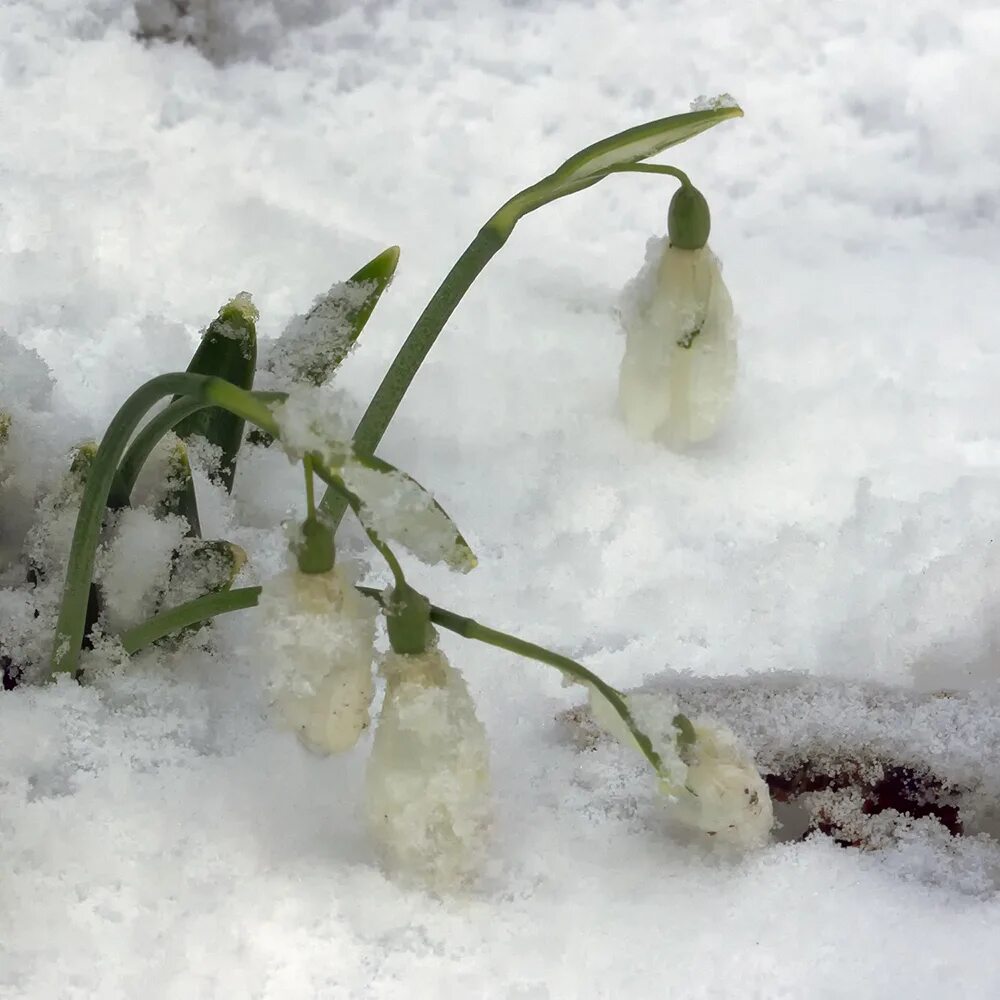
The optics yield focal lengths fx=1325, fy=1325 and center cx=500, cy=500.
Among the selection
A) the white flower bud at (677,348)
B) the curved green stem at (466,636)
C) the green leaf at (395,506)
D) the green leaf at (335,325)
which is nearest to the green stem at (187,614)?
the curved green stem at (466,636)

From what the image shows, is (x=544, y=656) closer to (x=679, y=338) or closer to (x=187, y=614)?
(x=187, y=614)

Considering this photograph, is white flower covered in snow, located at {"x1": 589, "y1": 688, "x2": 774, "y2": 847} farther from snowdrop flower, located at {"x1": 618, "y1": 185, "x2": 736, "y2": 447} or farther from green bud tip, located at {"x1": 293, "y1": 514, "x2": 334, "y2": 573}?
snowdrop flower, located at {"x1": 618, "y1": 185, "x2": 736, "y2": 447}

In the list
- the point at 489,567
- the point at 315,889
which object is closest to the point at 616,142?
the point at 489,567

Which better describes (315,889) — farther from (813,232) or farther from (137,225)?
(813,232)

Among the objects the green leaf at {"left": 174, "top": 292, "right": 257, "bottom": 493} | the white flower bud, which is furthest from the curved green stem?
the white flower bud

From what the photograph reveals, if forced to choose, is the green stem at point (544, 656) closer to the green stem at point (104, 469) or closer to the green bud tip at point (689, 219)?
the green stem at point (104, 469)

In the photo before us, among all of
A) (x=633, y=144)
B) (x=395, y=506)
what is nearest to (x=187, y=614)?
(x=395, y=506)
